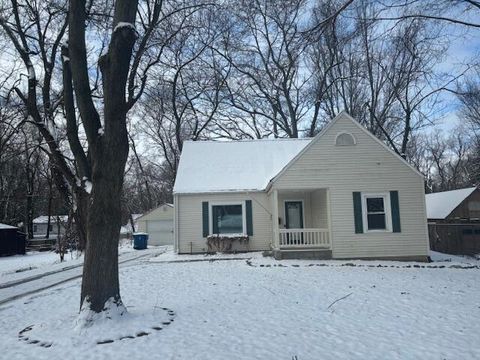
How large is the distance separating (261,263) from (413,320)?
789cm

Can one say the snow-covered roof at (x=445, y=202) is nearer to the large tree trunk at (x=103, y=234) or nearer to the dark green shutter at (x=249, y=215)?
the dark green shutter at (x=249, y=215)

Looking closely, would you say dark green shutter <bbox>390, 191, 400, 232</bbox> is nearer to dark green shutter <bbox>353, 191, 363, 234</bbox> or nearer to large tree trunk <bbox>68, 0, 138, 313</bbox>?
dark green shutter <bbox>353, 191, 363, 234</bbox>

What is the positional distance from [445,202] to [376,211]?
1014 cm

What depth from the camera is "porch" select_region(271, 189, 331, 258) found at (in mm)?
15922

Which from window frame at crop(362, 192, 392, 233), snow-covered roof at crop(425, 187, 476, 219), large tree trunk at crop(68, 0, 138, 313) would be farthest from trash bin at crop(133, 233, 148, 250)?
large tree trunk at crop(68, 0, 138, 313)

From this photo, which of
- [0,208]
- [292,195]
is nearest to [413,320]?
[292,195]

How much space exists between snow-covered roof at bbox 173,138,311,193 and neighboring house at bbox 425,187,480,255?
8.69 metres

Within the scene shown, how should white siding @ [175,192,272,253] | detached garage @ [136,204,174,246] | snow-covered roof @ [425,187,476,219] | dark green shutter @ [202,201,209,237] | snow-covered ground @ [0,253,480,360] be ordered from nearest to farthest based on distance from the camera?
snow-covered ground @ [0,253,480,360], dark green shutter @ [202,201,209,237], white siding @ [175,192,272,253], snow-covered roof @ [425,187,476,219], detached garage @ [136,204,174,246]

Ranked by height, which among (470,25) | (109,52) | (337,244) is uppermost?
(470,25)

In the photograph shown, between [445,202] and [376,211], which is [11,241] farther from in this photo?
[445,202]

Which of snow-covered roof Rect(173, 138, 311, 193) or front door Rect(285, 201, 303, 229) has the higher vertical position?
snow-covered roof Rect(173, 138, 311, 193)

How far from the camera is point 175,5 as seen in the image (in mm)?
15719

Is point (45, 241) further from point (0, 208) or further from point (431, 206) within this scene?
point (431, 206)

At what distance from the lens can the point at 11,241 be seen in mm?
25797
